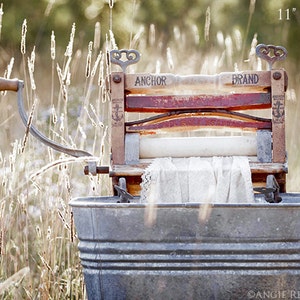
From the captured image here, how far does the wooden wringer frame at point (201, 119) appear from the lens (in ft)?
10.1

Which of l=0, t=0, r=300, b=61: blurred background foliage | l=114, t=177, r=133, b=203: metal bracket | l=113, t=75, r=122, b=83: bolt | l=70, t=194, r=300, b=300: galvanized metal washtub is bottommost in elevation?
l=70, t=194, r=300, b=300: galvanized metal washtub

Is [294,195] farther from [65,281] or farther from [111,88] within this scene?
[65,281]

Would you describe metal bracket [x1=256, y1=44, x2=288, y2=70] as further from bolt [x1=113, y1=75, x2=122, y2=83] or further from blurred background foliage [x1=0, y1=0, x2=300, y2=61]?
blurred background foliage [x1=0, y1=0, x2=300, y2=61]

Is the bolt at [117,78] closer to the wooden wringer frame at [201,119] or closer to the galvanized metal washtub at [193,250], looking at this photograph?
the wooden wringer frame at [201,119]

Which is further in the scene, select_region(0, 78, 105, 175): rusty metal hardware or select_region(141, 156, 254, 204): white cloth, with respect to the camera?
select_region(0, 78, 105, 175): rusty metal hardware

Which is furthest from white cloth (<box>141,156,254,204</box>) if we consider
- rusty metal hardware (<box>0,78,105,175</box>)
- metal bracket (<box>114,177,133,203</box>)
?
rusty metal hardware (<box>0,78,105,175</box>)

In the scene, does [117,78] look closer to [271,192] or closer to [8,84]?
[8,84]

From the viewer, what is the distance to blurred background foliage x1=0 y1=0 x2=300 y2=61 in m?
8.09

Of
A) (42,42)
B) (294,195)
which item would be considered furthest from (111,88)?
(42,42)

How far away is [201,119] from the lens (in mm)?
3207

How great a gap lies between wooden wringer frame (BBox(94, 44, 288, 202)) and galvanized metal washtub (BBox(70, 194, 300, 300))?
1.76ft

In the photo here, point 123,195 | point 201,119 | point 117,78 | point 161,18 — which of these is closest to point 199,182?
point 123,195

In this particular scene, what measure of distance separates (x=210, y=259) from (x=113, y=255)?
293 mm

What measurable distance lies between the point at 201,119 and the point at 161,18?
5.31 meters
